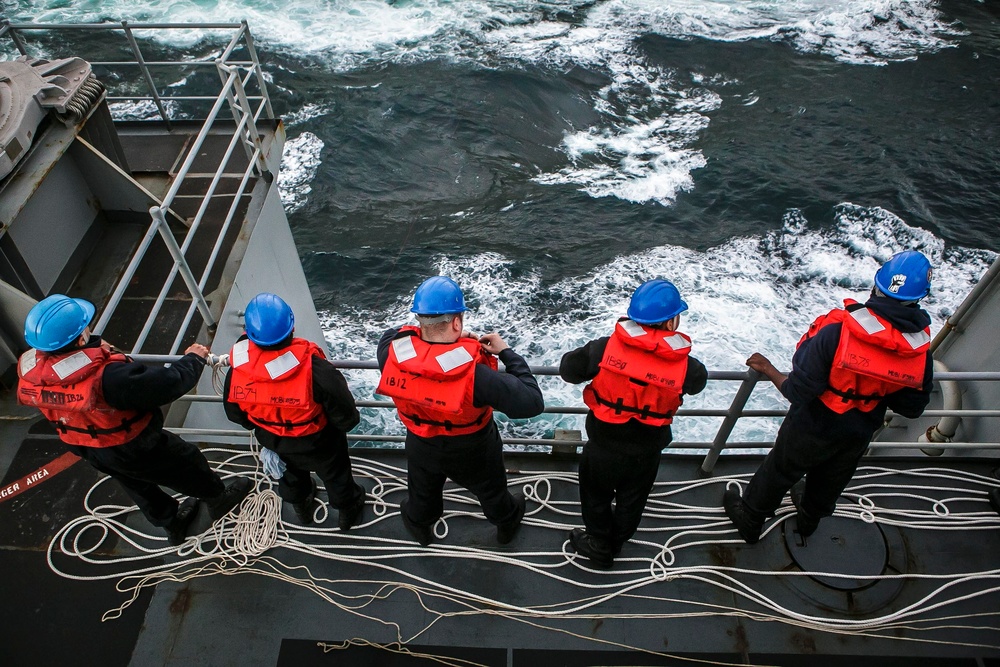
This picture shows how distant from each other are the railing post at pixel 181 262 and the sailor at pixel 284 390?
1139mm

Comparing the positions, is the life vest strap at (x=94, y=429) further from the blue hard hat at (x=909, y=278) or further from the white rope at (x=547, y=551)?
the blue hard hat at (x=909, y=278)

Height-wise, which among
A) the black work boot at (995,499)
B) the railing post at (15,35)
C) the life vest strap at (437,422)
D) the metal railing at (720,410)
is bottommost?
the black work boot at (995,499)

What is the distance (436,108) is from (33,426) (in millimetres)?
11122

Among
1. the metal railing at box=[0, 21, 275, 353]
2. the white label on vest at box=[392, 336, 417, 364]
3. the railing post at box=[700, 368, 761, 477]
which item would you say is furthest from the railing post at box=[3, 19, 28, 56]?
the railing post at box=[700, 368, 761, 477]

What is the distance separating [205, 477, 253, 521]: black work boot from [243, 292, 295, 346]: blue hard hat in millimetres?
1363

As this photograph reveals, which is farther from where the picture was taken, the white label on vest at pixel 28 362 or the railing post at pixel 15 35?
the railing post at pixel 15 35

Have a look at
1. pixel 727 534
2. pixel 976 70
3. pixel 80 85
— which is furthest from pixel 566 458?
pixel 976 70

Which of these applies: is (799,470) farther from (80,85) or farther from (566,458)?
(80,85)

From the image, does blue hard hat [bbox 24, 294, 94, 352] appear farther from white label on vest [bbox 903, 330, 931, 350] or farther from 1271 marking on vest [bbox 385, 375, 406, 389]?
white label on vest [bbox 903, 330, 931, 350]

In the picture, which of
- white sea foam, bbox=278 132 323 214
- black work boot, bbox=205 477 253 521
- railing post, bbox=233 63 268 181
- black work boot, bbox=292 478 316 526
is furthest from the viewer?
white sea foam, bbox=278 132 323 214

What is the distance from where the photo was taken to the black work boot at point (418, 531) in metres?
3.68

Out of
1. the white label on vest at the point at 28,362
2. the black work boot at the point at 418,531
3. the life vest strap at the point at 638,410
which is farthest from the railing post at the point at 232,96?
the life vest strap at the point at 638,410

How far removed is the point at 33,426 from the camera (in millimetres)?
4590

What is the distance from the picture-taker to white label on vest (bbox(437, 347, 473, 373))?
2.88 m
